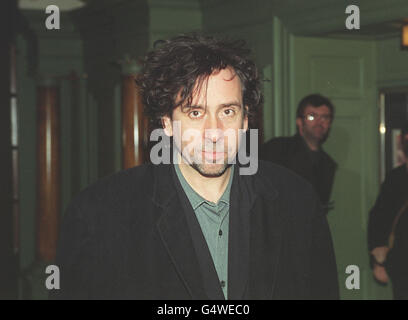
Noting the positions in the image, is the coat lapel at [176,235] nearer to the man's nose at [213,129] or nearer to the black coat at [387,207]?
the man's nose at [213,129]

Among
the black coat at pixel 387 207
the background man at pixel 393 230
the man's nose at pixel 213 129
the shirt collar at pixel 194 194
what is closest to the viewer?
the man's nose at pixel 213 129

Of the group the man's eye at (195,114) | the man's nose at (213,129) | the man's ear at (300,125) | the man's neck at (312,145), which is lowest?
the man's nose at (213,129)

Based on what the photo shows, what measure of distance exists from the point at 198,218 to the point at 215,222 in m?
0.05

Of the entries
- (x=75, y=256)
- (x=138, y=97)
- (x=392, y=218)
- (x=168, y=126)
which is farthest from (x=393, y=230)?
(x=75, y=256)

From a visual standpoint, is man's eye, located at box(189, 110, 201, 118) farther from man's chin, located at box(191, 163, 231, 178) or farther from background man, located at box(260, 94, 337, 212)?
background man, located at box(260, 94, 337, 212)

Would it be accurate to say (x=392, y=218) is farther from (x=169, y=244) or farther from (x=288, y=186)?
(x=169, y=244)

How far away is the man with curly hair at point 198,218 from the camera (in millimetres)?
1682

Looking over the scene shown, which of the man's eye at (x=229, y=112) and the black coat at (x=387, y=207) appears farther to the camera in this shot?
the black coat at (x=387, y=207)

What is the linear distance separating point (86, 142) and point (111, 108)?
1.99 feet

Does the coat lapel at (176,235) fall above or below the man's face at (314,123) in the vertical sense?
below

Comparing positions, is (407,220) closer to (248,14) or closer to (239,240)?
(248,14)

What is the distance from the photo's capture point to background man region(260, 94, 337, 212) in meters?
4.19

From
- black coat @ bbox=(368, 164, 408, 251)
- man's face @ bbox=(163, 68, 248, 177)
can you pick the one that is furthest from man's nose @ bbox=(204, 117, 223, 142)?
black coat @ bbox=(368, 164, 408, 251)

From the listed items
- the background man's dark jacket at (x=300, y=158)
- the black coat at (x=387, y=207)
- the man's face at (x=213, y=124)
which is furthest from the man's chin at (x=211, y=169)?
the black coat at (x=387, y=207)
